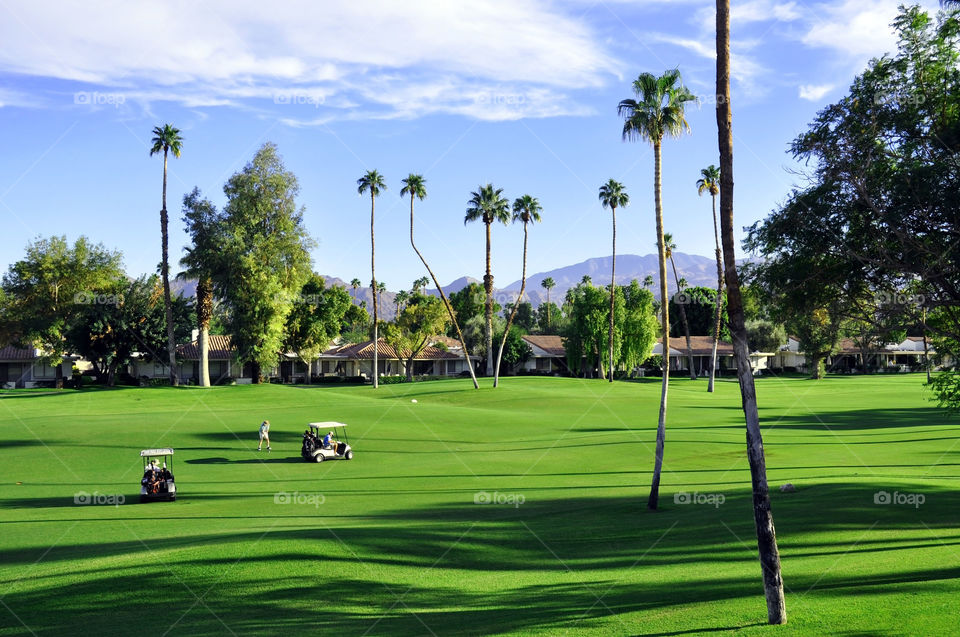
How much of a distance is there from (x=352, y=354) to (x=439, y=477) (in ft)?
250

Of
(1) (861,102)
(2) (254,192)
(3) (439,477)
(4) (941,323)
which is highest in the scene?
(2) (254,192)

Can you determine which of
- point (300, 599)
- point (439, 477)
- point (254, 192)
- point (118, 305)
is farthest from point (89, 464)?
point (118, 305)

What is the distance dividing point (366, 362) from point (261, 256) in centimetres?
4607

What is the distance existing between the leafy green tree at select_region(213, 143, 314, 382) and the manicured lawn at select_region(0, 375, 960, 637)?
2045 cm

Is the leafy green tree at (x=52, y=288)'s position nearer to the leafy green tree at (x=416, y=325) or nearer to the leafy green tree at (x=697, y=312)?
the leafy green tree at (x=416, y=325)

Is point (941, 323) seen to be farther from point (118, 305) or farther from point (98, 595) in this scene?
point (118, 305)

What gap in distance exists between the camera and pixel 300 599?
43.3ft

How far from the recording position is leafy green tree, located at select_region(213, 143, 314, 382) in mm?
62562
